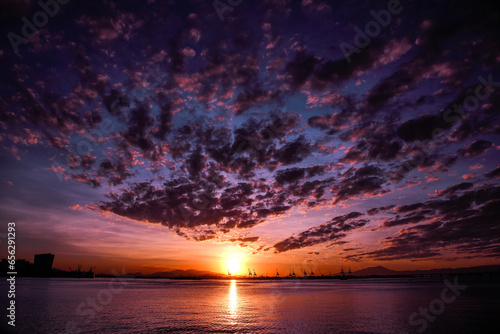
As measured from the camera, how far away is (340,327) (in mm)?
35469

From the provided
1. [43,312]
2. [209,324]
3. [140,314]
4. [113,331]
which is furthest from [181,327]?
[43,312]

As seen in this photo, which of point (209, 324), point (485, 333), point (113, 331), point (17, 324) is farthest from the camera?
point (209, 324)

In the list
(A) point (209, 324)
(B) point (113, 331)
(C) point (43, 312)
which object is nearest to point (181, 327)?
(A) point (209, 324)

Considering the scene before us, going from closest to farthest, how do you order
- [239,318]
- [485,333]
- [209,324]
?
[485,333], [209,324], [239,318]

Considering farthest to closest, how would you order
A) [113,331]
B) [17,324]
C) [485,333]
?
[17,324]
[113,331]
[485,333]

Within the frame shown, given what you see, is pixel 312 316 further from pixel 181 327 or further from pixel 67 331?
pixel 67 331

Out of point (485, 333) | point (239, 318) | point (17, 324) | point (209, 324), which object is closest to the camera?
point (485, 333)

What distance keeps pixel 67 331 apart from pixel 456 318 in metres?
57.4

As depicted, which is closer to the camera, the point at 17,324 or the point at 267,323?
the point at 17,324

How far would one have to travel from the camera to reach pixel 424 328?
1369 inches

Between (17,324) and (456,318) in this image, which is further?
(456,318)

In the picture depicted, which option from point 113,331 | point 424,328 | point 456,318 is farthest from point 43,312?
point 456,318

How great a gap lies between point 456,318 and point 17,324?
216 feet

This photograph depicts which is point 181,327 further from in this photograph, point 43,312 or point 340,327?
point 43,312
